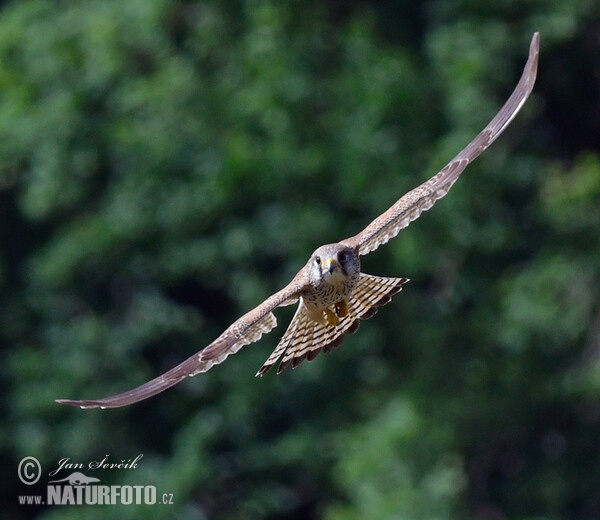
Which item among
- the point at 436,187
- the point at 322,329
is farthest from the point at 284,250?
the point at 322,329

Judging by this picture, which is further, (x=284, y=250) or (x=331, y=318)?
(x=284, y=250)

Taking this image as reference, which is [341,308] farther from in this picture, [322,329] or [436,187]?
[436,187]

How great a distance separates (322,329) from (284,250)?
300 inches

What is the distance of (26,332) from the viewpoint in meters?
18.6

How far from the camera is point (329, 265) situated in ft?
29.2

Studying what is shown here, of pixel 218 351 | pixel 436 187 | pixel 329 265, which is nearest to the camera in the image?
pixel 218 351

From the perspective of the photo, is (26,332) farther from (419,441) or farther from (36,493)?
(419,441)

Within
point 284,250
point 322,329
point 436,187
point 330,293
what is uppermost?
point 284,250

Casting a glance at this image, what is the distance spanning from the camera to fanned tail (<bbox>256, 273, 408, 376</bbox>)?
9.24 metres

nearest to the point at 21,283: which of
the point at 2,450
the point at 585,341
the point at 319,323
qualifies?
the point at 2,450

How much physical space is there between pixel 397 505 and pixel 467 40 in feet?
16.1

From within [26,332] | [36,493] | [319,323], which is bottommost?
[319,323]

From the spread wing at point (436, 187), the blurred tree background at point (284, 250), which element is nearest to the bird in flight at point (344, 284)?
the spread wing at point (436, 187)

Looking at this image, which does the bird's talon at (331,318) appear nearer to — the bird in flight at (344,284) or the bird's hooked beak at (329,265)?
the bird in flight at (344,284)
